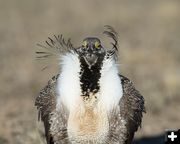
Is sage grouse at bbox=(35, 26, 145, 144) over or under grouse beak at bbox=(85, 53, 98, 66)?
under

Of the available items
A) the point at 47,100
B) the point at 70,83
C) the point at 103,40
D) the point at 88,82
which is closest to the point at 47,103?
the point at 47,100

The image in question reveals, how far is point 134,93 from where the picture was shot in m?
7.57

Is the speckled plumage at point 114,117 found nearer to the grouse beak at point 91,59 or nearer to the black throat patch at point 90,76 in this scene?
the black throat patch at point 90,76

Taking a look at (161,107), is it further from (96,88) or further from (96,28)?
(96,28)

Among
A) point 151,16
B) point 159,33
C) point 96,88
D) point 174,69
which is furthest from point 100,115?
point 151,16

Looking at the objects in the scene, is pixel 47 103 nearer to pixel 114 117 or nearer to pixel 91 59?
Result: pixel 114 117

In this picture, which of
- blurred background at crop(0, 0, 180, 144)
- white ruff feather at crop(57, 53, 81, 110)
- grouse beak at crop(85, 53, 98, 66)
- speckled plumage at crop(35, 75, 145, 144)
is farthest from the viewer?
blurred background at crop(0, 0, 180, 144)

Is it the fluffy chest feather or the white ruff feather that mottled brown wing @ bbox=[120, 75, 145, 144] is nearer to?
the fluffy chest feather

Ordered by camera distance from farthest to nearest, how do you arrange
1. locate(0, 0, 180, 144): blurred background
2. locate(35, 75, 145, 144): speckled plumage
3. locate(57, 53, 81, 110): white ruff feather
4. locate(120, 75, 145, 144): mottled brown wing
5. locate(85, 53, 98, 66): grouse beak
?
locate(0, 0, 180, 144): blurred background < locate(120, 75, 145, 144): mottled brown wing < locate(35, 75, 145, 144): speckled plumage < locate(57, 53, 81, 110): white ruff feather < locate(85, 53, 98, 66): grouse beak

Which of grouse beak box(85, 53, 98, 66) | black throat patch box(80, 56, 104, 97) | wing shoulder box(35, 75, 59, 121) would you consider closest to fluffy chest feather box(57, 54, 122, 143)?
black throat patch box(80, 56, 104, 97)

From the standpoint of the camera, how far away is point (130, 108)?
24.1ft

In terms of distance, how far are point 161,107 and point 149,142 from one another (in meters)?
1.73

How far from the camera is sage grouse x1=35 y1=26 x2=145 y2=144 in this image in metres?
6.89

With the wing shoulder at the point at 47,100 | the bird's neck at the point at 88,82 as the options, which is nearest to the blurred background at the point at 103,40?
the bird's neck at the point at 88,82
